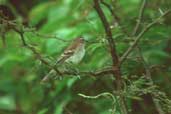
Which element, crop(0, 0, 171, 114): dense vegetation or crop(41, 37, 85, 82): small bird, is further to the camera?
crop(41, 37, 85, 82): small bird

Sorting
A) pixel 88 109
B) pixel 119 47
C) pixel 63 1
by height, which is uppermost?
pixel 63 1

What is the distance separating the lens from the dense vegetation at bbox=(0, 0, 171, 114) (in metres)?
2.42

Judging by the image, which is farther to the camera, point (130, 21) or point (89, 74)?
point (130, 21)

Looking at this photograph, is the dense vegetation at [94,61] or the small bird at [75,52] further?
the small bird at [75,52]

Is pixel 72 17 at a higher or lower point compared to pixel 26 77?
higher

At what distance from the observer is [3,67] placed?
446cm

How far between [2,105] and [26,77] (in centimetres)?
27

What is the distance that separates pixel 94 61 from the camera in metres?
3.63

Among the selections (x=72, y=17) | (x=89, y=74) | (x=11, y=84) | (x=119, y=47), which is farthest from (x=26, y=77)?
(x=89, y=74)

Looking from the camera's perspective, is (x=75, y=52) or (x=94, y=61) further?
(x=94, y=61)

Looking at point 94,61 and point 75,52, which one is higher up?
point 75,52

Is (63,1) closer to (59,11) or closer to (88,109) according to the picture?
(59,11)

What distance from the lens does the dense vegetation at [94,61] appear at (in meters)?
2.42

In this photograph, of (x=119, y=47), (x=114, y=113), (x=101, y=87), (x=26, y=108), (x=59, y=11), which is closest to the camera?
(x=114, y=113)
